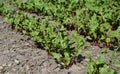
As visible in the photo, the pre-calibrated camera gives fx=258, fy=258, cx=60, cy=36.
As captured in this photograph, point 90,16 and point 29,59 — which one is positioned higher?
point 90,16

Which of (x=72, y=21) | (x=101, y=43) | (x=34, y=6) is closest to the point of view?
(x=101, y=43)

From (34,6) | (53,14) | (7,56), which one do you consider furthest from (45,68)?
(34,6)

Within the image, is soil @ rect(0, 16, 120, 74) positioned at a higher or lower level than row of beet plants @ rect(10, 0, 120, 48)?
lower

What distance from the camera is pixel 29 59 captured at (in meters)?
4.88

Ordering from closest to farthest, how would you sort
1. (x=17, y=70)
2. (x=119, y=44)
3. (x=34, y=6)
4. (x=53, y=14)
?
(x=17, y=70), (x=119, y=44), (x=53, y=14), (x=34, y=6)

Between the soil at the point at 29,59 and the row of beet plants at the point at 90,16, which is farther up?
the row of beet plants at the point at 90,16

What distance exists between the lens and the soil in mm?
4520

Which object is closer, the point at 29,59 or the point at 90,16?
the point at 29,59

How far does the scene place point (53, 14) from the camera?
6902mm

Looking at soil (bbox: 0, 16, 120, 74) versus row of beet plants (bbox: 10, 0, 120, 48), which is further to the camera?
row of beet plants (bbox: 10, 0, 120, 48)

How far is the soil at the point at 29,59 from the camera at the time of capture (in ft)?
14.8

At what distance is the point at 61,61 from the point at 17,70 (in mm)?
796

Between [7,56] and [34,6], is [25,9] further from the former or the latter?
[7,56]

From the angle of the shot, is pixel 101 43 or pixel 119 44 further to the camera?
pixel 101 43
